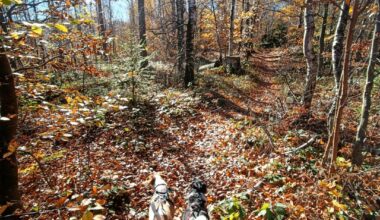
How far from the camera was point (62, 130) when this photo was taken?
2850 millimetres

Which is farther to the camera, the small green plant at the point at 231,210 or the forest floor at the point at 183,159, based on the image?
the small green plant at the point at 231,210

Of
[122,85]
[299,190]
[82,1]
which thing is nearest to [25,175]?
[82,1]

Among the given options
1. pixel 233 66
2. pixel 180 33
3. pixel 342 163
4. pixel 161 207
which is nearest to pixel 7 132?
pixel 161 207

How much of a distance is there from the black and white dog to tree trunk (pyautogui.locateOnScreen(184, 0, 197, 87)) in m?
7.65

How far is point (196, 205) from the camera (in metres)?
3.66

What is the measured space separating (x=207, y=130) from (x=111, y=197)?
395 cm

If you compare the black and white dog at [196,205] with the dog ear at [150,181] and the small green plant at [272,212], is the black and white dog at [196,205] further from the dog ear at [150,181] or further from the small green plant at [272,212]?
the dog ear at [150,181]

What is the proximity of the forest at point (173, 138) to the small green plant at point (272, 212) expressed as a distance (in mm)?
17

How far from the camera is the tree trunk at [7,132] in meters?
2.56

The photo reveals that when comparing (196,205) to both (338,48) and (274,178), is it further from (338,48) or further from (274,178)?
(338,48)

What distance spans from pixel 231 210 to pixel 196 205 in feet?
2.18

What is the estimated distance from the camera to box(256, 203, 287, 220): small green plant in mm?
3561

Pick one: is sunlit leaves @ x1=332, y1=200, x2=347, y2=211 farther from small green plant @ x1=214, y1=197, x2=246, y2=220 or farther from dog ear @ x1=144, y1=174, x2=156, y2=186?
dog ear @ x1=144, y1=174, x2=156, y2=186

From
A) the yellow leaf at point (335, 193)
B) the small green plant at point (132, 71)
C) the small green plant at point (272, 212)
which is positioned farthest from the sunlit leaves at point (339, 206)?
the small green plant at point (132, 71)
